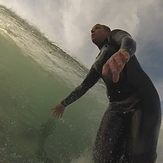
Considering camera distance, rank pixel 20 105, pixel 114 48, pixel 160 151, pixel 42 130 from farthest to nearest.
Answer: pixel 160 151 → pixel 20 105 → pixel 42 130 → pixel 114 48

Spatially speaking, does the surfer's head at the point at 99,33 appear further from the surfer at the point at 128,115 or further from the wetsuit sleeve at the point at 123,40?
the wetsuit sleeve at the point at 123,40

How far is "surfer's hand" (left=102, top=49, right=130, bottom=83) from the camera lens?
2.56 metres

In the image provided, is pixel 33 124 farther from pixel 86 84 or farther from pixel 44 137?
pixel 86 84

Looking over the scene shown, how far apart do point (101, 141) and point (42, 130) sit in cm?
216

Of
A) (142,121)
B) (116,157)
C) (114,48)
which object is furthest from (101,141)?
(114,48)

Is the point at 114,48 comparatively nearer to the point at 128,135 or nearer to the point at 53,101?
the point at 128,135

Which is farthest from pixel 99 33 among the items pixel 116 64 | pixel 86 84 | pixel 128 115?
pixel 116 64

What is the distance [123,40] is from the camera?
3.26 meters

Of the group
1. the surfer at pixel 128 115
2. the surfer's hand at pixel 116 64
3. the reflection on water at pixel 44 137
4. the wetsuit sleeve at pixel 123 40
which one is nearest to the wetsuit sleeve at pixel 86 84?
the surfer at pixel 128 115

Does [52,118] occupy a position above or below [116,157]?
above

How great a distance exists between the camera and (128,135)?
3.48 meters

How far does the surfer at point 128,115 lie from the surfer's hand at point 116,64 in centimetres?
48

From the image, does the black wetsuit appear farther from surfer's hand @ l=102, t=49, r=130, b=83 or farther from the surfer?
surfer's hand @ l=102, t=49, r=130, b=83

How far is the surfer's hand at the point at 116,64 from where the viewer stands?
101 inches
